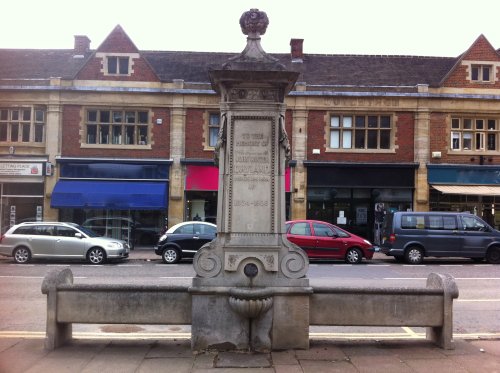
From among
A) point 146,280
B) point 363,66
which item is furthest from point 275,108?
point 363,66

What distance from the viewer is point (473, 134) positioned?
2420 centimetres

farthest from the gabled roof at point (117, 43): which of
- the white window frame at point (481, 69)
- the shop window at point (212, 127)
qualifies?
the white window frame at point (481, 69)

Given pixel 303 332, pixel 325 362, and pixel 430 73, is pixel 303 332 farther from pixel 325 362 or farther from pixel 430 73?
pixel 430 73

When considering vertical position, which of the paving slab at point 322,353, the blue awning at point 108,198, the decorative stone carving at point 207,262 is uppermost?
the blue awning at point 108,198

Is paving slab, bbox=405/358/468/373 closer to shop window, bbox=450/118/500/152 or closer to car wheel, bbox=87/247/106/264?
car wheel, bbox=87/247/106/264

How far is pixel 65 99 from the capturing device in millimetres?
23641

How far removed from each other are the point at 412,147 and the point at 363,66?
5.65 meters

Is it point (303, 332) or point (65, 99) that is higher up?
point (65, 99)

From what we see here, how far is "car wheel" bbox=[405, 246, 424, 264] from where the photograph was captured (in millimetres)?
17953

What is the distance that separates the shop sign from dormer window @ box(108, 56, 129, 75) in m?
5.78

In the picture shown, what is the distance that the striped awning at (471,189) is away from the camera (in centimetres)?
2280

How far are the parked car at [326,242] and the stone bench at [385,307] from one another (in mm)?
11396

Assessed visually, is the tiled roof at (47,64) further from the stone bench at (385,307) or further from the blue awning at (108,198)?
the stone bench at (385,307)

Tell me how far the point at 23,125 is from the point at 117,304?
2085cm
